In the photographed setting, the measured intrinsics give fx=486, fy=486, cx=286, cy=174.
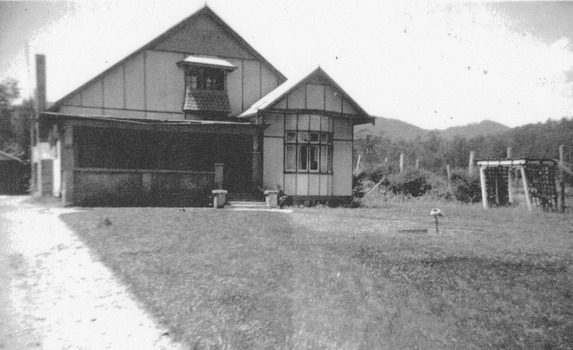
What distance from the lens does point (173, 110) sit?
795 inches

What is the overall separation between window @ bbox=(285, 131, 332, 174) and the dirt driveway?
470 inches

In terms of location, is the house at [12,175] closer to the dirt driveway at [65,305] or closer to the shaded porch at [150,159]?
the shaded porch at [150,159]

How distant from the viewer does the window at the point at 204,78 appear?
67.4ft

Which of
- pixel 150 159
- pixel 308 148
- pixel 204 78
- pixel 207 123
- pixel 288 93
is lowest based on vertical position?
pixel 150 159

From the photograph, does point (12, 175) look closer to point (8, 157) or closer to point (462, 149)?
point (8, 157)

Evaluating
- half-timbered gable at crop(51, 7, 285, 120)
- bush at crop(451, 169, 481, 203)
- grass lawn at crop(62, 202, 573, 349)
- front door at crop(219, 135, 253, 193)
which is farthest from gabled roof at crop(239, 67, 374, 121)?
grass lawn at crop(62, 202, 573, 349)

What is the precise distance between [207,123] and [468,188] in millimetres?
14809

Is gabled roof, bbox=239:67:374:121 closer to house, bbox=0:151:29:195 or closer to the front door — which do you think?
the front door

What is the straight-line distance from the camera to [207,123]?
722 inches

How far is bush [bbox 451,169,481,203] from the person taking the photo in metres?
25.7

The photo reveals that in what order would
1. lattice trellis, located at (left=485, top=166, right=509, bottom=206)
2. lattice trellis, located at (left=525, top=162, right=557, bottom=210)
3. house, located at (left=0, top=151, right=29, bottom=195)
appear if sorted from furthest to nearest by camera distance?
1. house, located at (left=0, top=151, right=29, bottom=195)
2. lattice trellis, located at (left=485, top=166, right=509, bottom=206)
3. lattice trellis, located at (left=525, top=162, right=557, bottom=210)

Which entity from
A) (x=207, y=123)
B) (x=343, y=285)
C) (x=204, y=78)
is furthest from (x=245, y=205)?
(x=343, y=285)

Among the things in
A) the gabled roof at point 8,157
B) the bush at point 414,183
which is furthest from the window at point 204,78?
the gabled roof at point 8,157

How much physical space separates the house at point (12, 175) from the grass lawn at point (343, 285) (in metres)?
26.6
